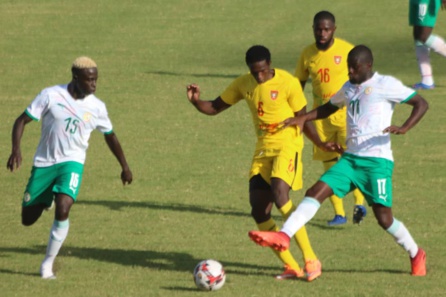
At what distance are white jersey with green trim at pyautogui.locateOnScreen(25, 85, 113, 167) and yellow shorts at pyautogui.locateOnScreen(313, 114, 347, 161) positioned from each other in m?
3.69

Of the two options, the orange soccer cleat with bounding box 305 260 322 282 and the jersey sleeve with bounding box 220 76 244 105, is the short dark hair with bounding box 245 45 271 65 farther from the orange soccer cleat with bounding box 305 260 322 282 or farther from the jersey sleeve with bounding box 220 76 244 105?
the orange soccer cleat with bounding box 305 260 322 282

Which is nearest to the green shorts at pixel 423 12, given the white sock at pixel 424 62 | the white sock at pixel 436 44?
the white sock at pixel 436 44

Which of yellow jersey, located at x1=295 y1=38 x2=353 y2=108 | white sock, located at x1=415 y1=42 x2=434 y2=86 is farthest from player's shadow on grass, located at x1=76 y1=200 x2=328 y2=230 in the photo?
white sock, located at x1=415 y1=42 x2=434 y2=86

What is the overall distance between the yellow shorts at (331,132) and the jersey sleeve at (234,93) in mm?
2303

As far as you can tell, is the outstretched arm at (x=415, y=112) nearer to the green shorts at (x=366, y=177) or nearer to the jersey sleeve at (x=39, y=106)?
the green shorts at (x=366, y=177)

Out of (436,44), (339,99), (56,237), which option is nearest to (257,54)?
(339,99)

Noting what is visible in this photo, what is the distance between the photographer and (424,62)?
2341 cm

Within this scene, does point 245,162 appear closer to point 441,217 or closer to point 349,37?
point 441,217

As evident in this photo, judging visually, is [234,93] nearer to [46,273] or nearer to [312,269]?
[312,269]

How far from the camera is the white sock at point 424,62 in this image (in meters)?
23.4

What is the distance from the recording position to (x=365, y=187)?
39.9 feet

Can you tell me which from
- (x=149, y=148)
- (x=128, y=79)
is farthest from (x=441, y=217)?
(x=128, y=79)

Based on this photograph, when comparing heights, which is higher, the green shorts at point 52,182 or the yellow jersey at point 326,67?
the yellow jersey at point 326,67

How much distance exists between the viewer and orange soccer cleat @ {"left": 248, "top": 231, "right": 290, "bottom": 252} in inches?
443
